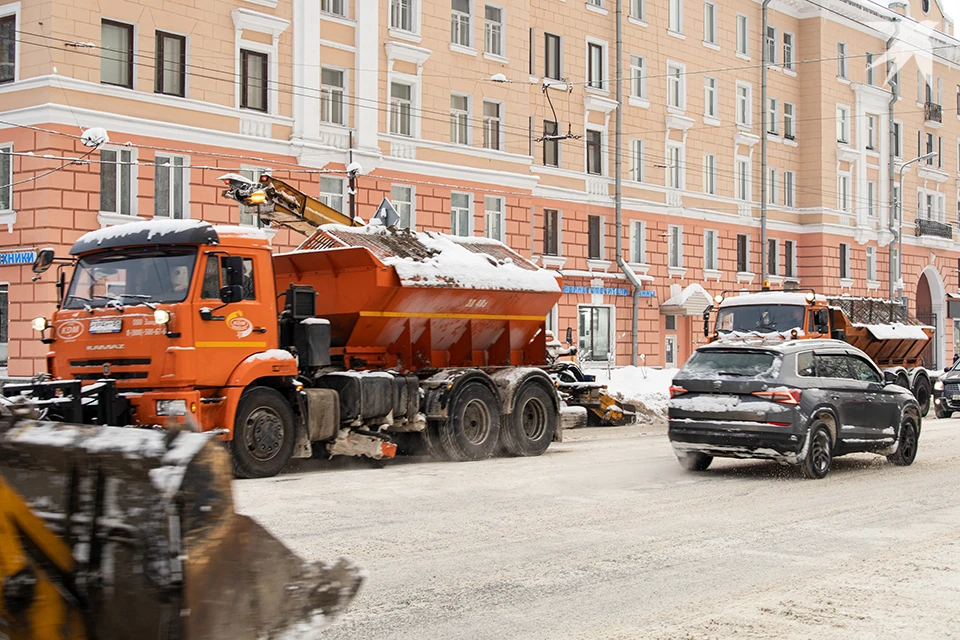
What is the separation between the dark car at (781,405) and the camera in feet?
42.2

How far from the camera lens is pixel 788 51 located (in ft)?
161

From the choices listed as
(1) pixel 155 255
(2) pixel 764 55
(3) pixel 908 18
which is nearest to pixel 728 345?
(1) pixel 155 255

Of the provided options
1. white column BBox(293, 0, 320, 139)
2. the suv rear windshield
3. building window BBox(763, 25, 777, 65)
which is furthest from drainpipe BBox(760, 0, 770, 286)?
the suv rear windshield

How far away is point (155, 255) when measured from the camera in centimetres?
1266

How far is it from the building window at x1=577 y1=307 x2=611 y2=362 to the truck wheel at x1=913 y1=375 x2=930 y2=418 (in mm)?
12174

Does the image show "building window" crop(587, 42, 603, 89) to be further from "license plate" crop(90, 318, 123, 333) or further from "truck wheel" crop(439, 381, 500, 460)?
"license plate" crop(90, 318, 123, 333)

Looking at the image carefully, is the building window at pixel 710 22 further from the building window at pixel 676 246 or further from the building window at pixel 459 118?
the building window at pixel 459 118

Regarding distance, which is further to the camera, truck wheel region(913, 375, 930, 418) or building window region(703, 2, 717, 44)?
building window region(703, 2, 717, 44)

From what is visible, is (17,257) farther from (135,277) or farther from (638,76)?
(638,76)

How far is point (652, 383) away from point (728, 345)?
15.1 m

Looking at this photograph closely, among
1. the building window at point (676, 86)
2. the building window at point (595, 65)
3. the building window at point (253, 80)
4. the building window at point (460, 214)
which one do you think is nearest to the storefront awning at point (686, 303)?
the building window at point (676, 86)

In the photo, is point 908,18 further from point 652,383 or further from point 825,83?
point 652,383

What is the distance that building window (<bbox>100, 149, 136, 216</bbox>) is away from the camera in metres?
25.0

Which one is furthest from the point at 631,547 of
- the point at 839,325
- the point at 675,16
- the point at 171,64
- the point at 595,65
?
the point at 675,16
